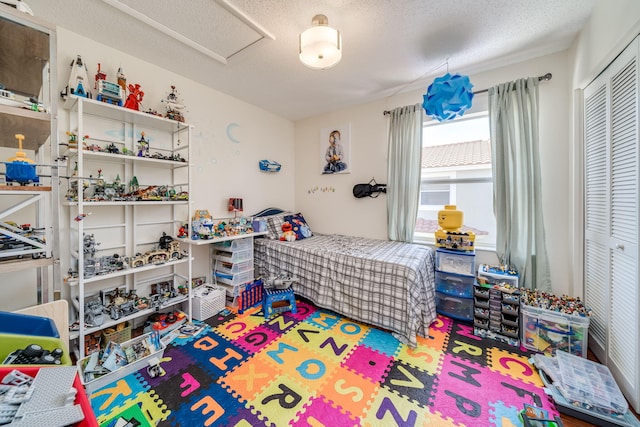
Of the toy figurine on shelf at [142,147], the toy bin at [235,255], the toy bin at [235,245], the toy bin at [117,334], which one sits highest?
the toy figurine on shelf at [142,147]

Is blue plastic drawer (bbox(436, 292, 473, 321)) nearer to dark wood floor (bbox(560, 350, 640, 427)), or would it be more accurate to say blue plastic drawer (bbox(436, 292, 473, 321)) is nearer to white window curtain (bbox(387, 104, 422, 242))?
white window curtain (bbox(387, 104, 422, 242))

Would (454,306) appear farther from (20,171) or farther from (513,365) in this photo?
(20,171)

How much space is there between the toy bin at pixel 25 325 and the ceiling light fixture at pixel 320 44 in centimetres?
191

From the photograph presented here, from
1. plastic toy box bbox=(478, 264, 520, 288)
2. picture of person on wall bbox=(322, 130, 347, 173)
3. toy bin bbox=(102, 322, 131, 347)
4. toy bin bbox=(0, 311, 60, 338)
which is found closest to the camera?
toy bin bbox=(0, 311, 60, 338)

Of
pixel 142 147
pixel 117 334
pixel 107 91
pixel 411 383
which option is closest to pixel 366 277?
pixel 411 383

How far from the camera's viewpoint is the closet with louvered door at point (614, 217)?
4.61 ft

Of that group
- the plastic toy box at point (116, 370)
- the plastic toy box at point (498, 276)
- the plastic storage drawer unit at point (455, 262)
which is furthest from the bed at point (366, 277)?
the plastic toy box at point (116, 370)

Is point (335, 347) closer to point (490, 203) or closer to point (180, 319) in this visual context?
point (180, 319)

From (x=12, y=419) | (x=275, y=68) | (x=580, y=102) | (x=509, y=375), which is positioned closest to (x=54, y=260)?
(x=12, y=419)

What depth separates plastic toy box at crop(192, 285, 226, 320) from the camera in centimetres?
238

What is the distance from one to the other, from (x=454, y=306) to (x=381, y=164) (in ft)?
6.17

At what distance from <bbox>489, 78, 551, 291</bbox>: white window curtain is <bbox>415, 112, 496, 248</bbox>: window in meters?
0.20

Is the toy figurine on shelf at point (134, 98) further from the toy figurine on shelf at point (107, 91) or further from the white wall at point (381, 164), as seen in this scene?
the white wall at point (381, 164)

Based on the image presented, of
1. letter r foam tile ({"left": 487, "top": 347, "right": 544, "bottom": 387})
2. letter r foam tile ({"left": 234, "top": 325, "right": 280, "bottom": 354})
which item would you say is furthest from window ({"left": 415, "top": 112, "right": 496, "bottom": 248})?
letter r foam tile ({"left": 234, "top": 325, "right": 280, "bottom": 354})
